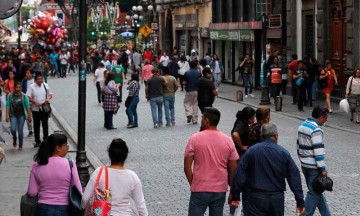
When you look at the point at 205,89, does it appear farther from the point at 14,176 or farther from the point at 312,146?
the point at 312,146

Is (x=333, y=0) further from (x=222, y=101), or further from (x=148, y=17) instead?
(x=148, y=17)

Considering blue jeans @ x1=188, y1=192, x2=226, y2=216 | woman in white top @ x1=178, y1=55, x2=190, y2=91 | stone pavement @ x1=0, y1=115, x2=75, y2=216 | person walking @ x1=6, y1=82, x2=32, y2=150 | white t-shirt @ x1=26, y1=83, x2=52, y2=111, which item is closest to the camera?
blue jeans @ x1=188, y1=192, x2=226, y2=216

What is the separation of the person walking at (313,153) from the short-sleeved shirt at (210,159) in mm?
1614

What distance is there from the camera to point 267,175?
9336 millimetres

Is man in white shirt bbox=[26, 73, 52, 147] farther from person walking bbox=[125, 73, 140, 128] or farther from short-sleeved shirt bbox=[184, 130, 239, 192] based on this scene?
short-sleeved shirt bbox=[184, 130, 239, 192]

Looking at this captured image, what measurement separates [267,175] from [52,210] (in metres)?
2.08

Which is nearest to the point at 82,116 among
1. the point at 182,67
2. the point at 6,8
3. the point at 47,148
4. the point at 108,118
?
the point at 6,8

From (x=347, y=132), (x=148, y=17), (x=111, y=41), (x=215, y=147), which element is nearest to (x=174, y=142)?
(x=347, y=132)

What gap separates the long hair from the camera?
29.6ft

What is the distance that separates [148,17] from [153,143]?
5849 cm

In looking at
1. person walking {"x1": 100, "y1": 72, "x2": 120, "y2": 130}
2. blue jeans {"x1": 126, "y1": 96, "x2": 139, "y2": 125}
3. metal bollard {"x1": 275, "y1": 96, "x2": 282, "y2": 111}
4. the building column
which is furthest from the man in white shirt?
the building column

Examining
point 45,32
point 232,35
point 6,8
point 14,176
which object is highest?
point 45,32

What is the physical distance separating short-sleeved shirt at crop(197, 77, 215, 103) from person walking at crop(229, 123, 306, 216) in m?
13.6

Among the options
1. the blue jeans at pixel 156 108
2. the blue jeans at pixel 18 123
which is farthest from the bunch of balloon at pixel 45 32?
the blue jeans at pixel 18 123
